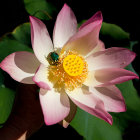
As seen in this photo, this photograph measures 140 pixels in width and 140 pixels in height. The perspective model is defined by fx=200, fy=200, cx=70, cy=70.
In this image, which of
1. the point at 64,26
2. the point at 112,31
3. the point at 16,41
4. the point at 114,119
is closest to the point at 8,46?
the point at 16,41

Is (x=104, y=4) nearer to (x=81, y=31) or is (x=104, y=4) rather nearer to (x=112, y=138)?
(x=81, y=31)

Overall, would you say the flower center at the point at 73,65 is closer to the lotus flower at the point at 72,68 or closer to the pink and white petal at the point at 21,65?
the lotus flower at the point at 72,68

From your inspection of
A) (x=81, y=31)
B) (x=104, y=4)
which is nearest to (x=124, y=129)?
(x=81, y=31)

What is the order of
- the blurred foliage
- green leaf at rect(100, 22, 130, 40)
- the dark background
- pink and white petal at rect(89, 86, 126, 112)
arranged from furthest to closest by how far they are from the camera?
the dark background
green leaf at rect(100, 22, 130, 40)
the blurred foliage
pink and white petal at rect(89, 86, 126, 112)

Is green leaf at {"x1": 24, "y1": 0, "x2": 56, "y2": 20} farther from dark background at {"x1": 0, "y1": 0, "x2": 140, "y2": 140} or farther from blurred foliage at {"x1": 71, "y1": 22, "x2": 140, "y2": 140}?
blurred foliage at {"x1": 71, "y1": 22, "x2": 140, "y2": 140}

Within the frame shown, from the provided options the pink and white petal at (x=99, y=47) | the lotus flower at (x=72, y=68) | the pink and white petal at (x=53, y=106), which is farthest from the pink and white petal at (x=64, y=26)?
the pink and white petal at (x=53, y=106)

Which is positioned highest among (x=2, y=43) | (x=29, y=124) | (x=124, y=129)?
(x=2, y=43)

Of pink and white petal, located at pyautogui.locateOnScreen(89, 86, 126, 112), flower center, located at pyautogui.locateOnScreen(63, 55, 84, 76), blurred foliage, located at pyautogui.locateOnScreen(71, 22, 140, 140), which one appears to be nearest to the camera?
pink and white petal, located at pyautogui.locateOnScreen(89, 86, 126, 112)

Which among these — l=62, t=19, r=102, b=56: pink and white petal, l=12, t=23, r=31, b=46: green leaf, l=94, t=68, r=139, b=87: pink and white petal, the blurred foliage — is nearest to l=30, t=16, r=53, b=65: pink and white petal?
l=62, t=19, r=102, b=56: pink and white petal
